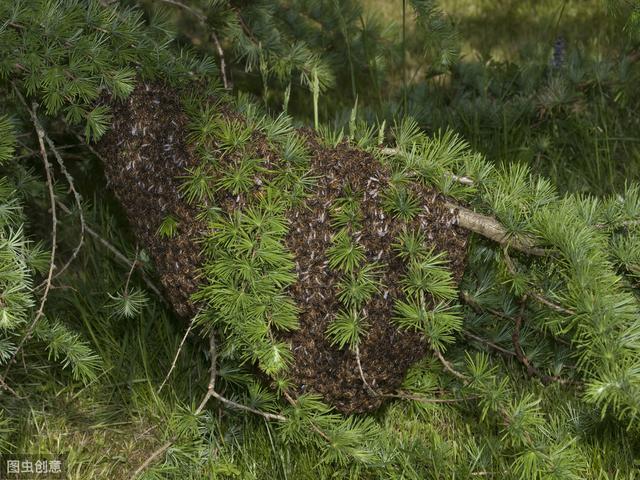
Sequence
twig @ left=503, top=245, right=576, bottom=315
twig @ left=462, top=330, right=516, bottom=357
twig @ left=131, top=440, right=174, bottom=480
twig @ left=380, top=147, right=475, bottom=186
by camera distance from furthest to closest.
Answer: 1. twig @ left=462, top=330, right=516, bottom=357
2. twig @ left=380, top=147, right=475, bottom=186
3. twig @ left=131, top=440, right=174, bottom=480
4. twig @ left=503, top=245, right=576, bottom=315

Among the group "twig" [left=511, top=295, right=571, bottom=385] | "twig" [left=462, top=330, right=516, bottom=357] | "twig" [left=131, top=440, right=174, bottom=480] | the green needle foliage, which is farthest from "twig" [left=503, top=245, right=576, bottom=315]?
"twig" [left=131, top=440, right=174, bottom=480]

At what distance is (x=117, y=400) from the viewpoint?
2553mm

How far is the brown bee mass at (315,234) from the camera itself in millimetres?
1994

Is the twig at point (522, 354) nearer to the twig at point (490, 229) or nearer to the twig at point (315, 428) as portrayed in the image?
the twig at point (490, 229)

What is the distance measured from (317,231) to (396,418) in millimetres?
705

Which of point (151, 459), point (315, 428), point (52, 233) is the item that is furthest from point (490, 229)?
point (52, 233)

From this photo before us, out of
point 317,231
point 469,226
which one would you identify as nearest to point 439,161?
point 469,226

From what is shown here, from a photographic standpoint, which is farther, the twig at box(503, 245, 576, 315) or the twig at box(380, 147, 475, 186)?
the twig at box(380, 147, 475, 186)

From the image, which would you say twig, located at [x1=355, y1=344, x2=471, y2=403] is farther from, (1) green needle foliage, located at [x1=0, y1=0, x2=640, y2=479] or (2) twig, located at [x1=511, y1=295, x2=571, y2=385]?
(2) twig, located at [x1=511, y1=295, x2=571, y2=385]

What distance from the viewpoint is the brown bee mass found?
1994mm

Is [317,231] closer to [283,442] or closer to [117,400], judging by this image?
[283,442]

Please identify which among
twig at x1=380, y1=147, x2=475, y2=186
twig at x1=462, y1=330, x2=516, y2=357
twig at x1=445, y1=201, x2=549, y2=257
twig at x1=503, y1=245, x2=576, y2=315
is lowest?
twig at x1=462, y1=330, x2=516, y2=357

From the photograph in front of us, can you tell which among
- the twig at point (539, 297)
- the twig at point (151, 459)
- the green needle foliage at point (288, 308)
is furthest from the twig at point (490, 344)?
the twig at point (151, 459)

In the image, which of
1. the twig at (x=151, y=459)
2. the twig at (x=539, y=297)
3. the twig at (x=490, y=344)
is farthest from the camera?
the twig at (x=490, y=344)
